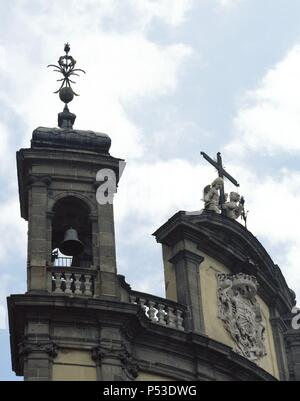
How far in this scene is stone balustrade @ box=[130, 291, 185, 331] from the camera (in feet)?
88.8

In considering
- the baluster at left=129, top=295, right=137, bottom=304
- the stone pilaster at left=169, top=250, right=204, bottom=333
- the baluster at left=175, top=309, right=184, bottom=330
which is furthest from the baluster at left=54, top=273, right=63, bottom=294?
the stone pilaster at left=169, top=250, right=204, bottom=333

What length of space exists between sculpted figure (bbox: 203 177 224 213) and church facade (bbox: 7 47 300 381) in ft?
0.16

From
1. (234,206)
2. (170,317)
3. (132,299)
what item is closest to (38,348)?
(132,299)

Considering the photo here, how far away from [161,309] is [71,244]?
7.43 feet

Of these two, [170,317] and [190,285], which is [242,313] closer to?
[190,285]

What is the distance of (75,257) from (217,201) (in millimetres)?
4005

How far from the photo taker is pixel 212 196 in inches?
1211

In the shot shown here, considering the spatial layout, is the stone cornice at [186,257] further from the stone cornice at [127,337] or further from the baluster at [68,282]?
the baluster at [68,282]

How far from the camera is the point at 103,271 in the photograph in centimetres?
2667

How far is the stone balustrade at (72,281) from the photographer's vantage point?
26234mm

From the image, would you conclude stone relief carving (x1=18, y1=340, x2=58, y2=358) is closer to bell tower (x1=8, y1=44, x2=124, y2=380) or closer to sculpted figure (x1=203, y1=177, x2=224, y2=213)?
bell tower (x1=8, y1=44, x2=124, y2=380)
